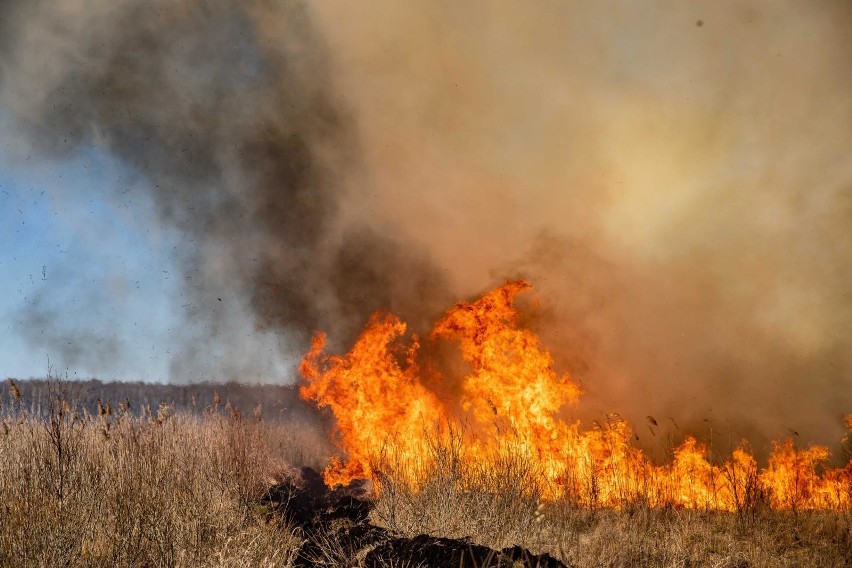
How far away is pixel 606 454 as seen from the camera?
45.1 ft

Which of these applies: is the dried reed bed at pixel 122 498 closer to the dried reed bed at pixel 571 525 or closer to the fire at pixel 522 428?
the dried reed bed at pixel 571 525

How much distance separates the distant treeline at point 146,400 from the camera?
283 inches

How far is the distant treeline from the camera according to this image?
7.20 m

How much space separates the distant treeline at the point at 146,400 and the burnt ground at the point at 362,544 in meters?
2.55

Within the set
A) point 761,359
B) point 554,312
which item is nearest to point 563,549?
point 554,312

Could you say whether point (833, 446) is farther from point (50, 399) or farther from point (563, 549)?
point (50, 399)

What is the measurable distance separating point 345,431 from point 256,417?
406 centimetres

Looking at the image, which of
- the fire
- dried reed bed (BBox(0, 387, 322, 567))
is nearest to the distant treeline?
dried reed bed (BBox(0, 387, 322, 567))

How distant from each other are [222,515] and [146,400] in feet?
11.9

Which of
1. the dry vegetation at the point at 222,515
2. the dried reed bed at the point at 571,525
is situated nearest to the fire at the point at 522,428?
the dried reed bed at the point at 571,525

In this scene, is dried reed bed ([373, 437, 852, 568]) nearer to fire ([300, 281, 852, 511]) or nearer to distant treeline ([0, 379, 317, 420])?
fire ([300, 281, 852, 511])

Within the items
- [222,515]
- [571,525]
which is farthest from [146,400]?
[571,525]

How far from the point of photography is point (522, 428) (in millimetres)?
13969

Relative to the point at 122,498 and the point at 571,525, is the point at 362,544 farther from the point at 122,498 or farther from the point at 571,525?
the point at 571,525
